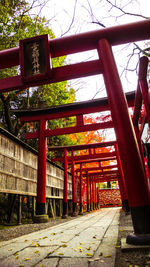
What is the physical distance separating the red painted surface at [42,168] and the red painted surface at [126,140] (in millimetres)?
5210

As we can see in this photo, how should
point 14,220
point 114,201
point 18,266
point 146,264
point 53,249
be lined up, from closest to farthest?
point 146,264
point 18,266
point 53,249
point 14,220
point 114,201

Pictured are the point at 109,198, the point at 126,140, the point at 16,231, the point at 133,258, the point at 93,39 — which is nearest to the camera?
the point at 133,258

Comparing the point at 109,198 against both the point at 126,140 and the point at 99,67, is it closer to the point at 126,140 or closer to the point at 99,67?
the point at 99,67

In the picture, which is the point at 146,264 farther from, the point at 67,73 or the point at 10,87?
the point at 10,87

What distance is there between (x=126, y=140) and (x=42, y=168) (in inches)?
214

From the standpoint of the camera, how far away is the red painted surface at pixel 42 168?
7.39 meters

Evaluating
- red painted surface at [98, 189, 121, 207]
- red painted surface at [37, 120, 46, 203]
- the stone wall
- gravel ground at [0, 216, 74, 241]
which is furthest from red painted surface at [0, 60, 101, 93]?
red painted surface at [98, 189, 121, 207]

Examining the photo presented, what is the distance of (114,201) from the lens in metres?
30.9

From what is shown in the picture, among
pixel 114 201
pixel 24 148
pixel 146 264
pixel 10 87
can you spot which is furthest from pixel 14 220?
pixel 114 201

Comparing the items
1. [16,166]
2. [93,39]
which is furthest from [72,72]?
[16,166]

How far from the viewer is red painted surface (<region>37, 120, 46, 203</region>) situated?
7.39 metres

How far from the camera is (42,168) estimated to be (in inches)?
305

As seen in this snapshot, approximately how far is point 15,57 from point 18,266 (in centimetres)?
377

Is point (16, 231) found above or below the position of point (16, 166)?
below
